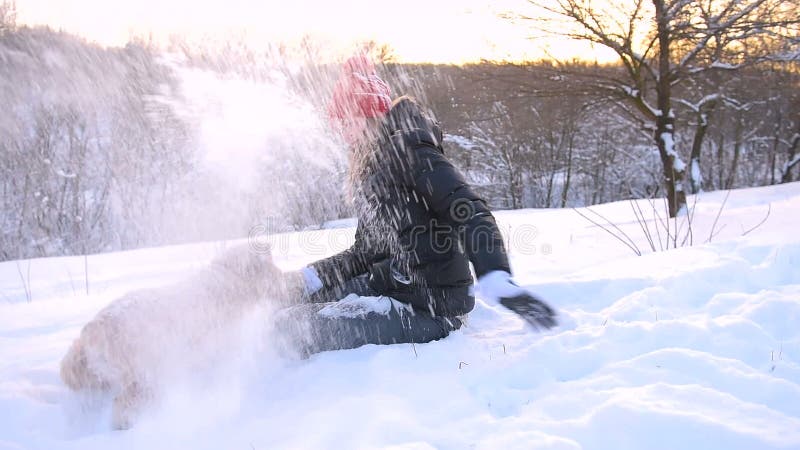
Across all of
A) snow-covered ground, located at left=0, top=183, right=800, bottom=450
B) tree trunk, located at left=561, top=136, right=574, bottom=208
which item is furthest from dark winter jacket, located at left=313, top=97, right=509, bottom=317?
tree trunk, located at left=561, top=136, right=574, bottom=208

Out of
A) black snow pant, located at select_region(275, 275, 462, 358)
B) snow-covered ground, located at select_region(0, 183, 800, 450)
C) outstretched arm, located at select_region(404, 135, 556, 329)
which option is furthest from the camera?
black snow pant, located at select_region(275, 275, 462, 358)

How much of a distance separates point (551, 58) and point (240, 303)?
236 inches

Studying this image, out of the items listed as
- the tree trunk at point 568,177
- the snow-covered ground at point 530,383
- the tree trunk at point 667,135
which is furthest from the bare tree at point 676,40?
the tree trunk at point 568,177

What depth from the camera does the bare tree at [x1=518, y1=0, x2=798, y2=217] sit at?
5.48m

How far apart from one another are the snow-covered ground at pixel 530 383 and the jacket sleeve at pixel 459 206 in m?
0.45

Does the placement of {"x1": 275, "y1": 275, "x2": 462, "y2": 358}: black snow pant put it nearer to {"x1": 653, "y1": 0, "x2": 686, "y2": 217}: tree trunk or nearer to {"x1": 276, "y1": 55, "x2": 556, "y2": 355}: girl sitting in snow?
A: {"x1": 276, "y1": 55, "x2": 556, "y2": 355}: girl sitting in snow

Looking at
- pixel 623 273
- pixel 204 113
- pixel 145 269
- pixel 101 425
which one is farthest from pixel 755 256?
pixel 204 113

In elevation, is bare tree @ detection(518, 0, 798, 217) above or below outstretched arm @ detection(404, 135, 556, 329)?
above

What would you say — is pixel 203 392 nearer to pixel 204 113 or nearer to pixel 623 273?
pixel 623 273

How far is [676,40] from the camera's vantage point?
247 inches

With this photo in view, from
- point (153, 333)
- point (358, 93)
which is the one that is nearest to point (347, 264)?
point (358, 93)

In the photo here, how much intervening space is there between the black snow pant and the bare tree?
158 inches

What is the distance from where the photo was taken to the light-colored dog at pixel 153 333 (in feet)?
6.28

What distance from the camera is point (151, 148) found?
1392 centimetres
